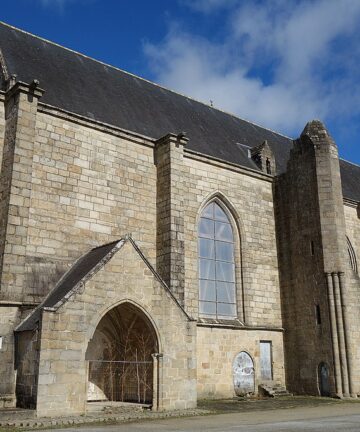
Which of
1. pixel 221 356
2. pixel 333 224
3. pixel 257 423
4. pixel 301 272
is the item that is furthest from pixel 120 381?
pixel 333 224

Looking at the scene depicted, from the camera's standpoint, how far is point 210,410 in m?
11.9

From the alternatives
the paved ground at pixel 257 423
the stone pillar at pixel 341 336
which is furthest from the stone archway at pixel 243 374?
the paved ground at pixel 257 423

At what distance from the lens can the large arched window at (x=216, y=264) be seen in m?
16.4

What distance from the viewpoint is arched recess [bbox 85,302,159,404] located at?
12.2m

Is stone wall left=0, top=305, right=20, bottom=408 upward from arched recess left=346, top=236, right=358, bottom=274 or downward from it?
downward

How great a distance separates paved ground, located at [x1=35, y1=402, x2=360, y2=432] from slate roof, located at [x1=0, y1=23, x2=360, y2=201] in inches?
373

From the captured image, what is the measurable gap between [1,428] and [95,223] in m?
6.44

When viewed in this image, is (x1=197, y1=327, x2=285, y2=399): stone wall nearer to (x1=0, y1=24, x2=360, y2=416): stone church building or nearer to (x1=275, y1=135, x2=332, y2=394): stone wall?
(x1=0, y1=24, x2=360, y2=416): stone church building

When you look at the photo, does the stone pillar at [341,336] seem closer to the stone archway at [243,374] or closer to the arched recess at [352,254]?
the stone archway at [243,374]

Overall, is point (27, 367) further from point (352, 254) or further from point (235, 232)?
point (352, 254)

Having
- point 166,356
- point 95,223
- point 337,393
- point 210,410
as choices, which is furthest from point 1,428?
point 337,393

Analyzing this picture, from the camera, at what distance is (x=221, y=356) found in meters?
15.4

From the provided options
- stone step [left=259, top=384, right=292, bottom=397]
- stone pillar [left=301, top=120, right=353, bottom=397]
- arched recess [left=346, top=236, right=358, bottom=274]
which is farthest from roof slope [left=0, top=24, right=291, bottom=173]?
stone step [left=259, top=384, right=292, bottom=397]

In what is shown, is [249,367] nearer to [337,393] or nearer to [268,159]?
[337,393]
